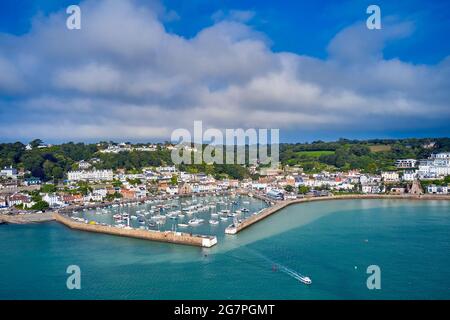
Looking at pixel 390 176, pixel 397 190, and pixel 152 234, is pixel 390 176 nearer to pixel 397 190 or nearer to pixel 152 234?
pixel 397 190

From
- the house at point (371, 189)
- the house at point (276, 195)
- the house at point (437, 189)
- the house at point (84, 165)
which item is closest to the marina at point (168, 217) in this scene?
the house at point (276, 195)

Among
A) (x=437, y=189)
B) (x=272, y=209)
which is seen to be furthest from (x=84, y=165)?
(x=437, y=189)

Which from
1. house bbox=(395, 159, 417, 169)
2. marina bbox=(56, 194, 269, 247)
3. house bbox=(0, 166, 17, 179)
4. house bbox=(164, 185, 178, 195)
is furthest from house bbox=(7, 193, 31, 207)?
house bbox=(395, 159, 417, 169)

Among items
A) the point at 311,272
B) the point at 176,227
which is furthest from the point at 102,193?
Result: the point at 311,272

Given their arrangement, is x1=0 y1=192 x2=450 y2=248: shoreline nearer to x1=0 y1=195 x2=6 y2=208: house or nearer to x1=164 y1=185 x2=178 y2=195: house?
x1=0 y1=195 x2=6 y2=208: house
